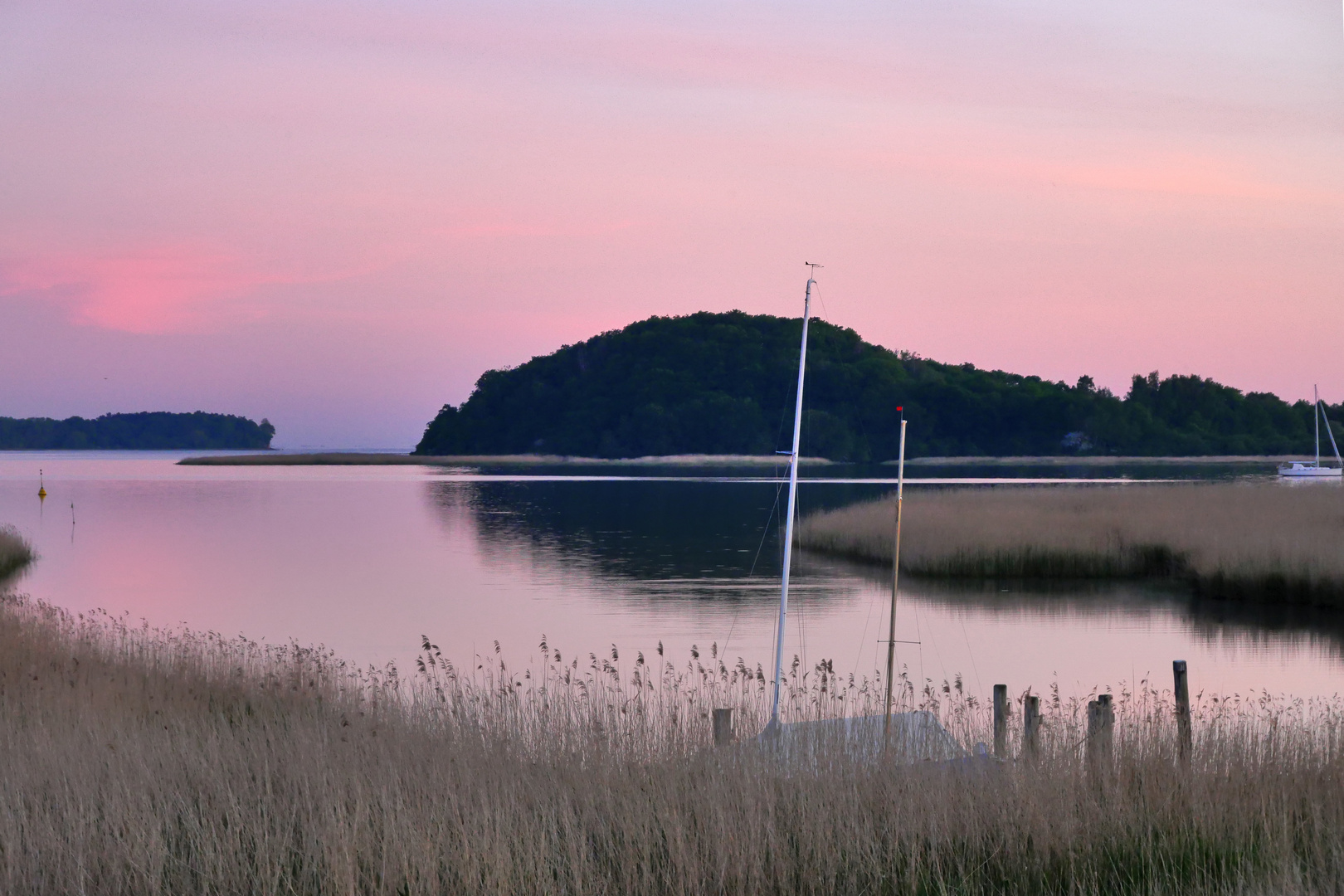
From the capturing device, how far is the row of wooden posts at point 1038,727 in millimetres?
10016

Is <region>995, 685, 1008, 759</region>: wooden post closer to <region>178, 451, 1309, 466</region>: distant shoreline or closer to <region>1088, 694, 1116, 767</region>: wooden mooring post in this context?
<region>1088, 694, 1116, 767</region>: wooden mooring post

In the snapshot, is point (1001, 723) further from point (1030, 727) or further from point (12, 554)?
point (12, 554)

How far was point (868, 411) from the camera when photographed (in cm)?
17550

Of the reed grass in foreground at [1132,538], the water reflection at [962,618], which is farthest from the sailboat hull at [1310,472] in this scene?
the water reflection at [962,618]

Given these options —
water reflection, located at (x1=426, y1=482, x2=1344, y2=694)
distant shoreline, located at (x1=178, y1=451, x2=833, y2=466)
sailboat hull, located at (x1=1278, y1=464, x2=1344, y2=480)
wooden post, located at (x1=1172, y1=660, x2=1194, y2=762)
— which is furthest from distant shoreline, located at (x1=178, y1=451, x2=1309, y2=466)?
wooden post, located at (x1=1172, y1=660, x2=1194, y2=762)

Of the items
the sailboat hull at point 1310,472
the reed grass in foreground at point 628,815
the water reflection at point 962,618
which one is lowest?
the water reflection at point 962,618

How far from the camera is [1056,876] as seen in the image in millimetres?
7926

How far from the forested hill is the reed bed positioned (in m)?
130

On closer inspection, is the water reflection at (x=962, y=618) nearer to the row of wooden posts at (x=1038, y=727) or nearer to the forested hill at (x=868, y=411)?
the row of wooden posts at (x=1038, y=727)

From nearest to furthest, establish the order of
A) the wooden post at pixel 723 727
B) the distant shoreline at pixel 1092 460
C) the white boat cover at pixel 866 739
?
the white boat cover at pixel 866 739 → the wooden post at pixel 723 727 → the distant shoreline at pixel 1092 460

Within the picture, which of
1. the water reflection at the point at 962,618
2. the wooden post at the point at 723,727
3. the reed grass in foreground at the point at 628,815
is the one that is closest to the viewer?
the reed grass in foreground at the point at 628,815

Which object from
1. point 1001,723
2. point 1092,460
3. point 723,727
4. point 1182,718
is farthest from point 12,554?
point 1092,460

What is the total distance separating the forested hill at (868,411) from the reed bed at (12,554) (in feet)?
427

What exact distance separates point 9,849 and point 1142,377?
7541 inches
